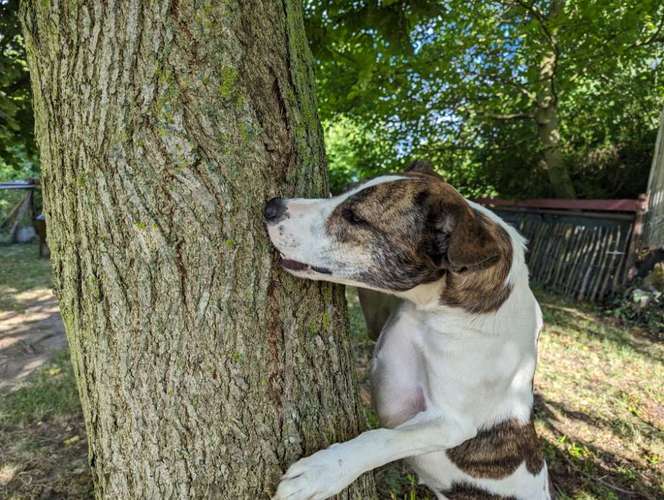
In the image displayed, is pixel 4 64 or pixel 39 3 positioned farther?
pixel 4 64

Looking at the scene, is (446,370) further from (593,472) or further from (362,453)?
(593,472)

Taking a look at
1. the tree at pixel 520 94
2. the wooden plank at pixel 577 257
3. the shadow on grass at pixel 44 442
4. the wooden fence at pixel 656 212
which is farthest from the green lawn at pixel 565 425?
the tree at pixel 520 94

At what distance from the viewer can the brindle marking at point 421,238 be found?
5.96ft

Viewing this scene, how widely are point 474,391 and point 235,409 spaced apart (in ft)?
3.42

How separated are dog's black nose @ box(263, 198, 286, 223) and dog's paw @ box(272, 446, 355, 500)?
2.69 ft

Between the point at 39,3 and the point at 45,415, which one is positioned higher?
the point at 39,3

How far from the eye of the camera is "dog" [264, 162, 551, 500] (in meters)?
1.66

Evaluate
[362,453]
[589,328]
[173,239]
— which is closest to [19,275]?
[173,239]

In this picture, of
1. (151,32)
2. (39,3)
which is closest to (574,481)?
(151,32)

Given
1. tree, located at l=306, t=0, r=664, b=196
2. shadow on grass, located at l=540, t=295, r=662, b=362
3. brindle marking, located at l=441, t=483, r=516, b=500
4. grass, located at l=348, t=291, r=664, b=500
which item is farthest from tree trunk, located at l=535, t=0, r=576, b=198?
brindle marking, located at l=441, t=483, r=516, b=500

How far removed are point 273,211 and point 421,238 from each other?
26.2 inches

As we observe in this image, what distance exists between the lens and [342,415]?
1744 mm

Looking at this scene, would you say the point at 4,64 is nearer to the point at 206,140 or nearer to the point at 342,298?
the point at 206,140

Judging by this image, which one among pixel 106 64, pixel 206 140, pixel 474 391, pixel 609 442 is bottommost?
pixel 609 442
